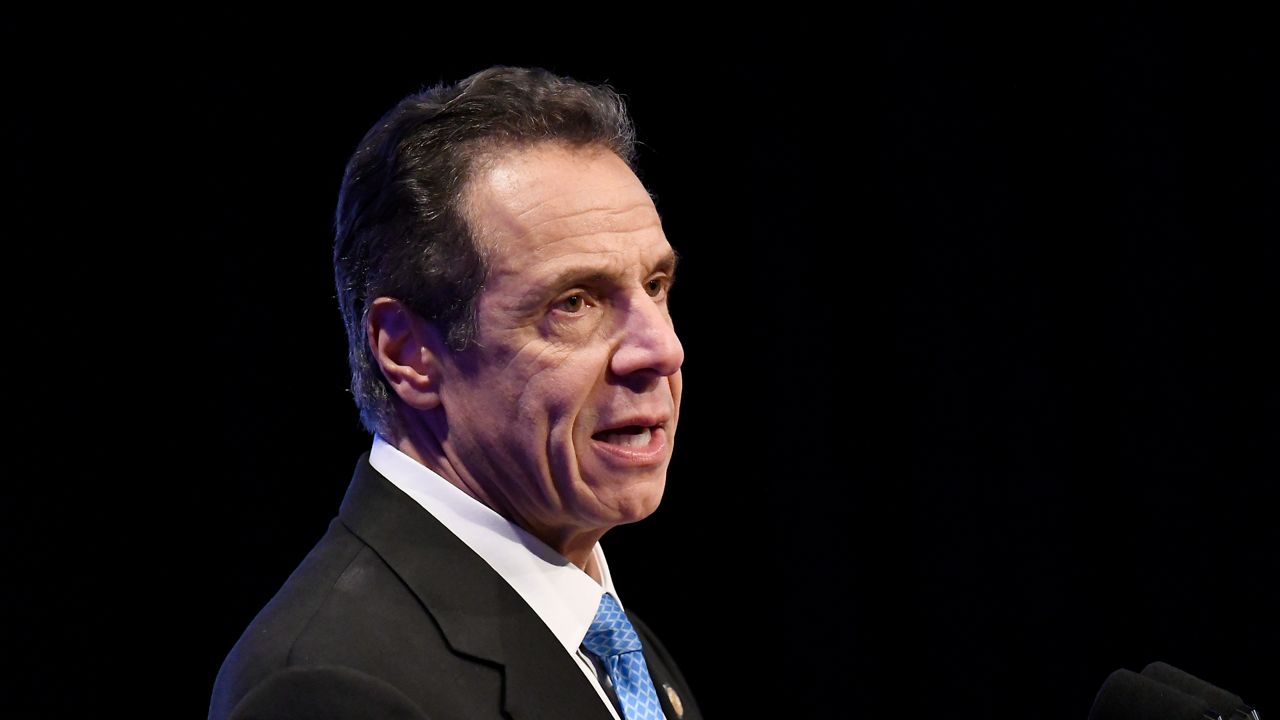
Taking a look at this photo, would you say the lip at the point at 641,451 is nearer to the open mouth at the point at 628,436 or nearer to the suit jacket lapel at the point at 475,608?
the open mouth at the point at 628,436

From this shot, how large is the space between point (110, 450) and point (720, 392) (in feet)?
4.55

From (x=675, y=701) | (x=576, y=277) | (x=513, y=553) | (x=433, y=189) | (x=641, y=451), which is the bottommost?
(x=675, y=701)

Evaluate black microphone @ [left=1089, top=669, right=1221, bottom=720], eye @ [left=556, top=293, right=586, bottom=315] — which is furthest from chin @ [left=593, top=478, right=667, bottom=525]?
black microphone @ [left=1089, top=669, right=1221, bottom=720]

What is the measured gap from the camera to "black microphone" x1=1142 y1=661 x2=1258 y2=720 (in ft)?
3.69

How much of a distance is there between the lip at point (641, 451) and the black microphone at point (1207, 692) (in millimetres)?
616

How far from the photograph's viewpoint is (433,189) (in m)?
1.49

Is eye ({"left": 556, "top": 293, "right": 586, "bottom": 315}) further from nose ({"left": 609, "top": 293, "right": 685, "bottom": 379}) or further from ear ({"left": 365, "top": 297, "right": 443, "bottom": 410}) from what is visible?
ear ({"left": 365, "top": 297, "right": 443, "bottom": 410})

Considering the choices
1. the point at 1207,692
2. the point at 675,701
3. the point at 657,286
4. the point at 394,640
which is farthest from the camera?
the point at 675,701

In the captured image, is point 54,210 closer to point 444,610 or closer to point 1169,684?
point 444,610

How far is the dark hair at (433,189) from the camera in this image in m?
1.48

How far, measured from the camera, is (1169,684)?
1208 millimetres

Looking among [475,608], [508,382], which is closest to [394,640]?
[475,608]

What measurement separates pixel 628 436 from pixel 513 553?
0.68 ft

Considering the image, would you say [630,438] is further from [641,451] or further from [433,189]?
[433,189]
